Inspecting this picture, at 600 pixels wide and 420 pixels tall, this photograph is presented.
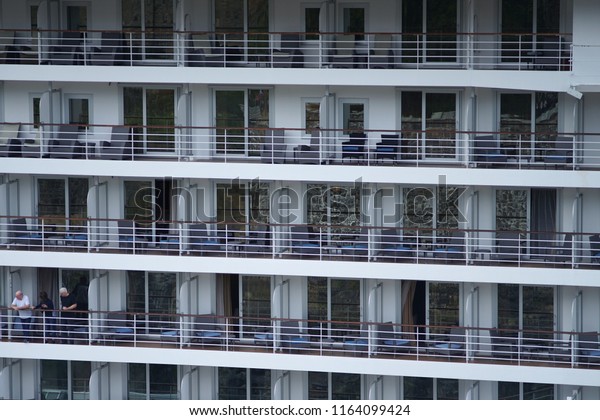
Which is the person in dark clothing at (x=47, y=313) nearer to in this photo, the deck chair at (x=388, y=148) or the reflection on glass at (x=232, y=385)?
the reflection on glass at (x=232, y=385)

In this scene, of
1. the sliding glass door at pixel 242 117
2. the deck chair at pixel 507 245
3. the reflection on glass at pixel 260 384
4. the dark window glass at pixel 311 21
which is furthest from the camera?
the reflection on glass at pixel 260 384

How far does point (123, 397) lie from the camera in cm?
2445

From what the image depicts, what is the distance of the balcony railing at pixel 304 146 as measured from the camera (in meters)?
22.8

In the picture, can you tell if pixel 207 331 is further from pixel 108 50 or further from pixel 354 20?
pixel 354 20

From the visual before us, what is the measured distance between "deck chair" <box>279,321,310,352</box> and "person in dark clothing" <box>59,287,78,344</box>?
10.8ft

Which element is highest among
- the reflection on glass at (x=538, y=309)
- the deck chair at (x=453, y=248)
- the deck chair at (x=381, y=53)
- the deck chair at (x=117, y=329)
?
the deck chair at (x=381, y=53)

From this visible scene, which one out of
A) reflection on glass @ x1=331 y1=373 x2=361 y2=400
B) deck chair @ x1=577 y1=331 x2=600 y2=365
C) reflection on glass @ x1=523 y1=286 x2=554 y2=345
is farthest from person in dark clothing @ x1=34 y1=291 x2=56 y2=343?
deck chair @ x1=577 y1=331 x2=600 y2=365

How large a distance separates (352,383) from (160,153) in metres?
4.70

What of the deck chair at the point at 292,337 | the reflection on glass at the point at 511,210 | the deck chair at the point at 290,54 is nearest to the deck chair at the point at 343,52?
the deck chair at the point at 290,54

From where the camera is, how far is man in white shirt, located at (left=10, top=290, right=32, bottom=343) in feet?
78.5

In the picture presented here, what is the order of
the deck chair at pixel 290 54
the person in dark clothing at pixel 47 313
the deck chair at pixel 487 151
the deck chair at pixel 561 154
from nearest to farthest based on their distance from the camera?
1. the deck chair at pixel 561 154
2. the deck chair at pixel 487 151
3. the deck chair at pixel 290 54
4. the person in dark clothing at pixel 47 313

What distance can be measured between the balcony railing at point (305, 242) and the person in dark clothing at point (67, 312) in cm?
72

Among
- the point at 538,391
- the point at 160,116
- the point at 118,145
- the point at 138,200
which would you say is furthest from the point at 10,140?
the point at 538,391

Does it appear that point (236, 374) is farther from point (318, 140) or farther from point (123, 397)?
point (318, 140)
